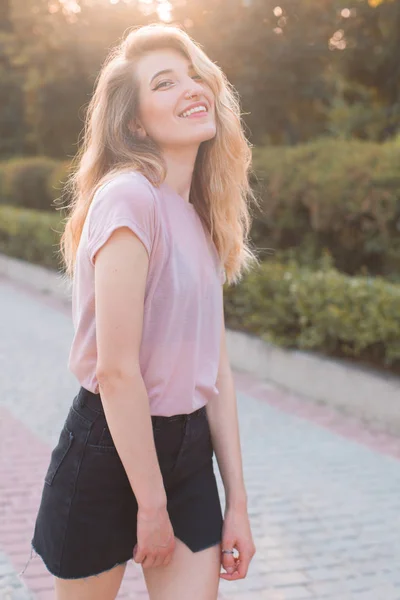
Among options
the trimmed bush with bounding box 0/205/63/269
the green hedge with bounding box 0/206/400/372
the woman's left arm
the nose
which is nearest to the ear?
the nose

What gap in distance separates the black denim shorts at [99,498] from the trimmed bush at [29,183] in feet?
47.2

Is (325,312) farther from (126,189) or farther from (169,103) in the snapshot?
(126,189)

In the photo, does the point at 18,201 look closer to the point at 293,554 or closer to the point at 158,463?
the point at 293,554

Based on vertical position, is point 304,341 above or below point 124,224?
below

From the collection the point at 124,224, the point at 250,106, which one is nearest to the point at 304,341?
the point at 124,224

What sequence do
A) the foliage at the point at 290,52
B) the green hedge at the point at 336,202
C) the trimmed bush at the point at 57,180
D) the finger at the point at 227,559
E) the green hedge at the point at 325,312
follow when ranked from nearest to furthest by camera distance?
the finger at the point at 227,559 → the green hedge at the point at 325,312 → the green hedge at the point at 336,202 → the foliage at the point at 290,52 → the trimmed bush at the point at 57,180

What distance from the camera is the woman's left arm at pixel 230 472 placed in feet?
6.43

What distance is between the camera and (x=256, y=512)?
4406 mm

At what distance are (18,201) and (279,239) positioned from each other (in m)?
8.26

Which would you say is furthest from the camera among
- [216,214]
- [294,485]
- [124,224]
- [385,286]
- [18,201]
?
[18,201]

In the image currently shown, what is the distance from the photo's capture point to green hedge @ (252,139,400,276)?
26.1 ft

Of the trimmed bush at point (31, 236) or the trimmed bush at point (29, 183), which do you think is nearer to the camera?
the trimmed bush at point (31, 236)

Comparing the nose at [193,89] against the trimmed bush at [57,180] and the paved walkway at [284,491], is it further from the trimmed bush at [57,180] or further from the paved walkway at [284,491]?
the trimmed bush at [57,180]

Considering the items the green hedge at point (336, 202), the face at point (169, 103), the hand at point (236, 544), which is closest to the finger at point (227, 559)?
the hand at point (236, 544)
